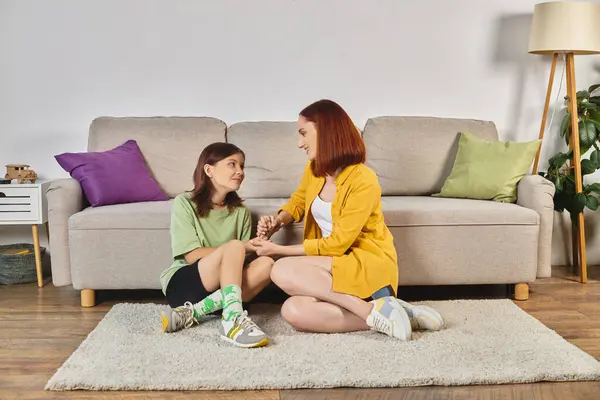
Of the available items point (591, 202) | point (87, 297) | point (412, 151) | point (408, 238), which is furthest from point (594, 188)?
point (87, 297)

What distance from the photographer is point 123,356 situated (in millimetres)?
2430

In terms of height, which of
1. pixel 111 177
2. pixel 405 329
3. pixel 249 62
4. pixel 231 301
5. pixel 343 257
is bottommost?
pixel 405 329

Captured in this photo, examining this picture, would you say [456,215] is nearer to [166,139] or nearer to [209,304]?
[209,304]

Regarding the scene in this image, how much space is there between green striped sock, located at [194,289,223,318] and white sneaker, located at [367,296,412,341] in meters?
0.58

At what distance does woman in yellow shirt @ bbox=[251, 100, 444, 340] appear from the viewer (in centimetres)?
260

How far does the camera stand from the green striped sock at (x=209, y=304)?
2719 millimetres

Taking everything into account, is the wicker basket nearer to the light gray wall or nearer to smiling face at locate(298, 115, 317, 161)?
the light gray wall

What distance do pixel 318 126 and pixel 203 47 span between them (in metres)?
1.65

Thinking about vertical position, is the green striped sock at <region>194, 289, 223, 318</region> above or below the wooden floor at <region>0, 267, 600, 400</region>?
above

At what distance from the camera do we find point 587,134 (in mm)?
3814

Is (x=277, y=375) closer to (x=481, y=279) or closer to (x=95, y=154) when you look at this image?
(x=481, y=279)

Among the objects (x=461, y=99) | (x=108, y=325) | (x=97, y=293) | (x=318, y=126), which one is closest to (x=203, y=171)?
(x=318, y=126)

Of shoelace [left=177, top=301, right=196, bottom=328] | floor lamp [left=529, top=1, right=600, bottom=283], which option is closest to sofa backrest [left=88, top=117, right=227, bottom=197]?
shoelace [left=177, top=301, right=196, bottom=328]

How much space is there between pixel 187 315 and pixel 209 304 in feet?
0.32
